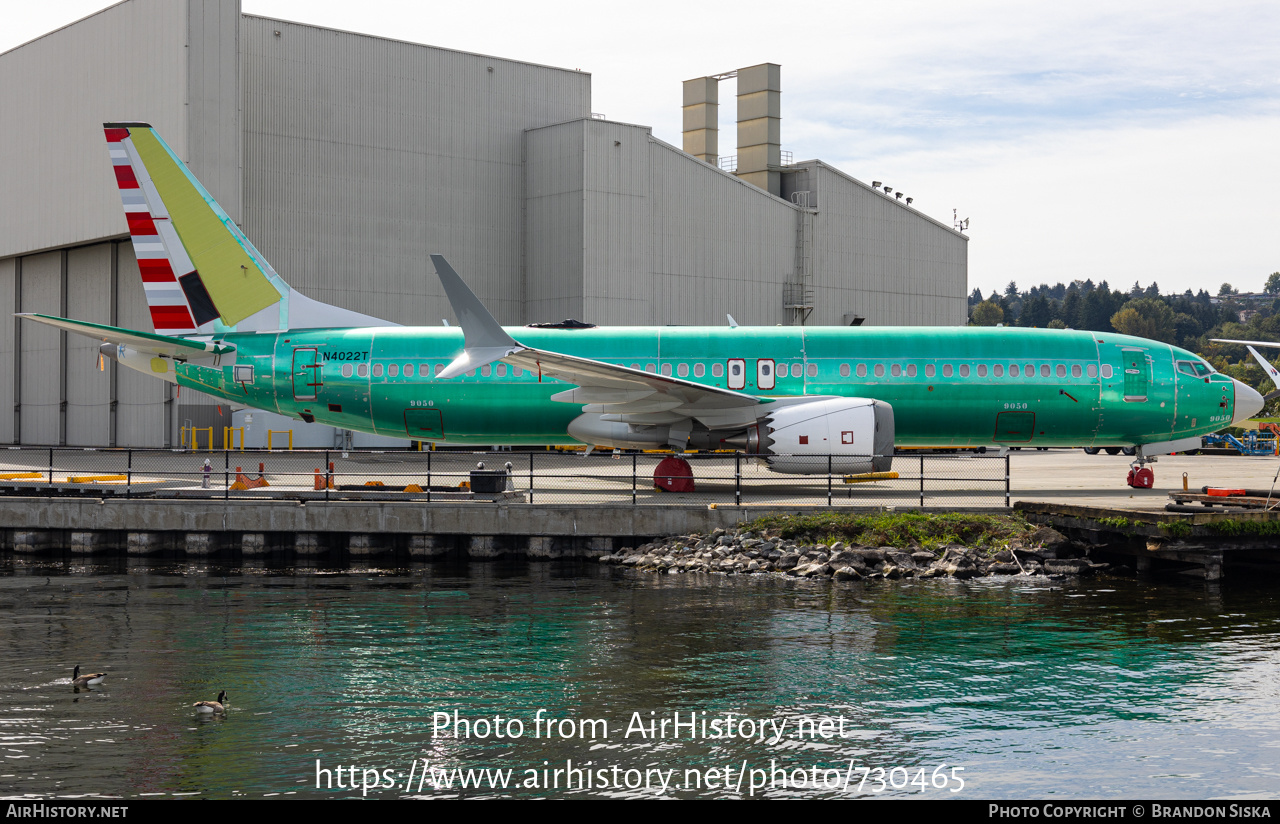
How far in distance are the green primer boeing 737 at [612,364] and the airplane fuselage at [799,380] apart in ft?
0.13

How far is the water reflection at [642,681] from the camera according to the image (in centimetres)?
1238

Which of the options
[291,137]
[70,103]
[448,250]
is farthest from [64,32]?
[448,250]

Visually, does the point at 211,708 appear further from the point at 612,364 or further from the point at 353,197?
the point at 353,197

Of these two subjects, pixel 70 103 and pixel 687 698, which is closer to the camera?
pixel 687 698

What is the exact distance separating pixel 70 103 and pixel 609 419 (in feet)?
118

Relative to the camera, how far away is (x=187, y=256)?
103ft

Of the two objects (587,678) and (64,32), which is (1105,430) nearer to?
(587,678)

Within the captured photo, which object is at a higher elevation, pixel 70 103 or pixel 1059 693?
pixel 70 103

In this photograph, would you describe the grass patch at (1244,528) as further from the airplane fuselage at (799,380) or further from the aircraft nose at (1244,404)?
the aircraft nose at (1244,404)

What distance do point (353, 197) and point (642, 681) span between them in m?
40.4

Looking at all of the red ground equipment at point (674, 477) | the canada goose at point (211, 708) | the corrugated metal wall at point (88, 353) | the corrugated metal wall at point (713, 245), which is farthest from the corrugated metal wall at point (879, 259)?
the canada goose at point (211, 708)

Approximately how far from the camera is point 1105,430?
30.3 meters

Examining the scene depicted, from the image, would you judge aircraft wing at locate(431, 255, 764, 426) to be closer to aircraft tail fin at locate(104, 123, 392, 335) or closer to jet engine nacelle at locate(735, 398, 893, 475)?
jet engine nacelle at locate(735, 398, 893, 475)
